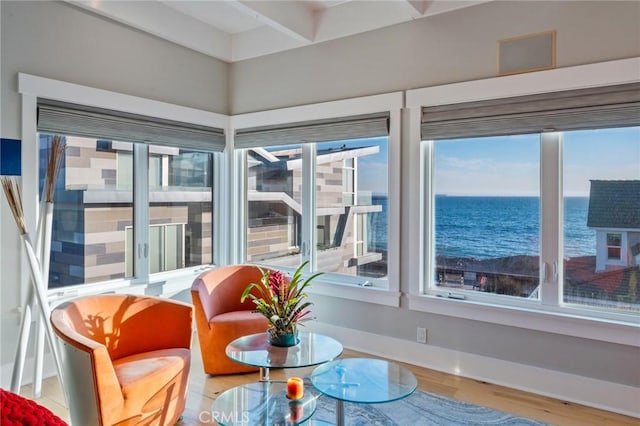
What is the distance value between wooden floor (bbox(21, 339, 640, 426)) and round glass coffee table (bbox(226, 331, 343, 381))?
490 mm

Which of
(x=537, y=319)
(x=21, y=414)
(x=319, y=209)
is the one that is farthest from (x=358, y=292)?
(x=21, y=414)

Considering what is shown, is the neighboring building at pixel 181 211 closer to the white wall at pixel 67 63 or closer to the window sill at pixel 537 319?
the white wall at pixel 67 63

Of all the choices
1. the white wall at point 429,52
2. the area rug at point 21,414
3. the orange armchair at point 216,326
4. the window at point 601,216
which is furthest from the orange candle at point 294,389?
the white wall at point 429,52

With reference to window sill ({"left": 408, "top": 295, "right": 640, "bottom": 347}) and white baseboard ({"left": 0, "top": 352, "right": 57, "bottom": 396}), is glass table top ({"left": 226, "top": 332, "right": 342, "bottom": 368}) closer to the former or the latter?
window sill ({"left": 408, "top": 295, "right": 640, "bottom": 347})

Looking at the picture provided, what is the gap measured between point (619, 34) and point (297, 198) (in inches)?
113

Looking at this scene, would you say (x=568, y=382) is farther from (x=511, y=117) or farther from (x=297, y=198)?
(x=297, y=198)

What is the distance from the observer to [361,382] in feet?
7.41

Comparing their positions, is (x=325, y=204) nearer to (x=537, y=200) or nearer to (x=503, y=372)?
(x=537, y=200)

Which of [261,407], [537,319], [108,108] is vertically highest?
[108,108]

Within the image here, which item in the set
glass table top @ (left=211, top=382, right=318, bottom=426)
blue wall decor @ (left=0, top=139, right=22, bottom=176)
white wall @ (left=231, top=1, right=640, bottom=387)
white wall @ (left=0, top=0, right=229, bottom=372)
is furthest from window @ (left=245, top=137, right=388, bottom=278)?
blue wall decor @ (left=0, top=139, right=22, bottom=176)

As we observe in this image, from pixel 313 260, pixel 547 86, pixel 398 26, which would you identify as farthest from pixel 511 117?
pixel 313 260

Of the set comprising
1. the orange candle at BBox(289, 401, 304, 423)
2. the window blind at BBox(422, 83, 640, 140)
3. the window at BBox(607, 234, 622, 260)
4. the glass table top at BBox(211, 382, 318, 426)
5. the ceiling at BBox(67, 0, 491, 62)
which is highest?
the ceiling at BBox(67, 0, 491, 62)

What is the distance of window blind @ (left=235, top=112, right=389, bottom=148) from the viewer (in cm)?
367

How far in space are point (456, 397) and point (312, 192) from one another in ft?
7.27
